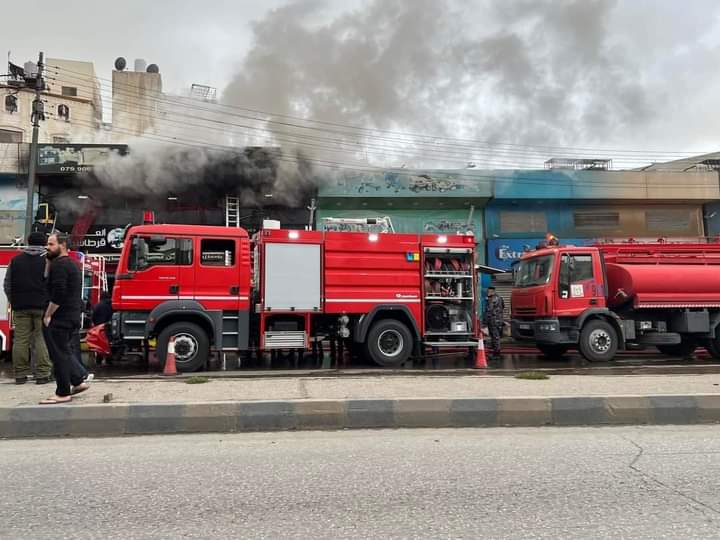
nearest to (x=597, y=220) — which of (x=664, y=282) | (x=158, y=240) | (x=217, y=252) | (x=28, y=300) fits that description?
(x=664, y=282)

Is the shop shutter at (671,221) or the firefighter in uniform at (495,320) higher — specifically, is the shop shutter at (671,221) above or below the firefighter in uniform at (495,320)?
above

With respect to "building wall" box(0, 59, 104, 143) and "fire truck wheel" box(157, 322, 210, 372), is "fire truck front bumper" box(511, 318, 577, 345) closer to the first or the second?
"fire truck wheel" box(157, 322, 210, 372)

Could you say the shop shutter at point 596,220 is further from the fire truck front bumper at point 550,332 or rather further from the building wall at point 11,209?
the building wall at point 11,209

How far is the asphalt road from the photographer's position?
10.3 ft

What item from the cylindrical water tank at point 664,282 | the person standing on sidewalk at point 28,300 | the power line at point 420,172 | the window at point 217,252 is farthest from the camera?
the power line at point 420,172

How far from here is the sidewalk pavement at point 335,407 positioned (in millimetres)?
5289

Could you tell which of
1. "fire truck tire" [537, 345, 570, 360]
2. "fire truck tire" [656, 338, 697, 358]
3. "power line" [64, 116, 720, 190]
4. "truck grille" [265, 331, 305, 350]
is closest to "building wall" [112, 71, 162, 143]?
"power line" [64, 116, 720, 190]

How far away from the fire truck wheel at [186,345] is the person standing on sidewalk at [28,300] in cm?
234

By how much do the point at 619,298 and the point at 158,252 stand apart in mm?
8975

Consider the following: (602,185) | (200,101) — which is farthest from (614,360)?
(200,101)

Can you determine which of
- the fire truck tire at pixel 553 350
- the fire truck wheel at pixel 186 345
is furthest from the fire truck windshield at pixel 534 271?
the fire truck wheel at pixel 186 345

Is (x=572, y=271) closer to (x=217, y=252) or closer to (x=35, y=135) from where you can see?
(x=217, y=252)

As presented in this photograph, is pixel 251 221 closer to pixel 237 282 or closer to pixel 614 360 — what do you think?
pixel 237 282

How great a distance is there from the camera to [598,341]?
11.0 meters
